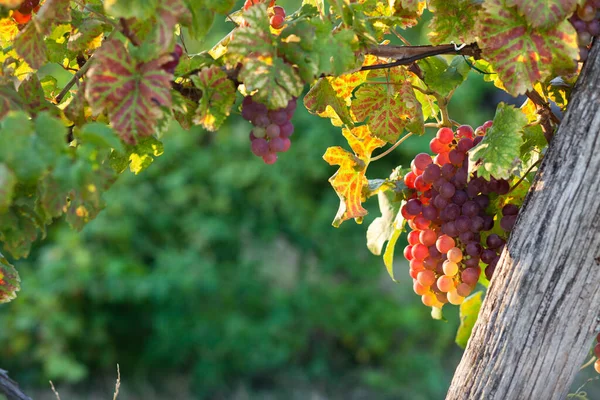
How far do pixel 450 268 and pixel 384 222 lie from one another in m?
0.15

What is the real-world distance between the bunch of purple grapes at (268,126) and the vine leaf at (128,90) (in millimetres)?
136

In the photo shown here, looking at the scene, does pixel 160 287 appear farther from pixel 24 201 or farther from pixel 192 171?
pixel 24 201

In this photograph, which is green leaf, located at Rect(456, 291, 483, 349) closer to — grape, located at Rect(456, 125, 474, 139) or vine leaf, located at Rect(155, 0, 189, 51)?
grape, located at Rect(456, 125, 474, 139)

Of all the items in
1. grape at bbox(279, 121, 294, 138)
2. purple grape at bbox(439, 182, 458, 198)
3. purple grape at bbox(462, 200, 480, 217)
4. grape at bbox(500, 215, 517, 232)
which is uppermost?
grape at bbox(279, 121, 294, 138)

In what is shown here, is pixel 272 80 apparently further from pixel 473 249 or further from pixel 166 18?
pixel 473 249

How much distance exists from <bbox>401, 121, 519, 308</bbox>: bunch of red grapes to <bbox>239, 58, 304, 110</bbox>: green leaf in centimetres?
29

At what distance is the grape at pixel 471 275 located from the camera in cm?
98

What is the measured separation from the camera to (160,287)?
3.46 meters

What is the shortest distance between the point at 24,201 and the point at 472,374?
599 millimetres

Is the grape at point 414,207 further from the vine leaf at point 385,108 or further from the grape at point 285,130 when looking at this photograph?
the grape at point 285,130

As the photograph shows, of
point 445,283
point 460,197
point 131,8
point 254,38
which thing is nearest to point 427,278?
point 445,283

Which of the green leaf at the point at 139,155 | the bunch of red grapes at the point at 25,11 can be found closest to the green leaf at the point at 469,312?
the green leaf at the point at 139,155

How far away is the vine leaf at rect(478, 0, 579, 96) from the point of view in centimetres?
79

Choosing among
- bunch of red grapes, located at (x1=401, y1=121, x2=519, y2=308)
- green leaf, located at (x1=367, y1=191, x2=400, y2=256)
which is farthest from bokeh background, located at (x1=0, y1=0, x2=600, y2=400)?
bunch of red grapes, located at (x1=401, y1=121, x2=519, y2=308)
